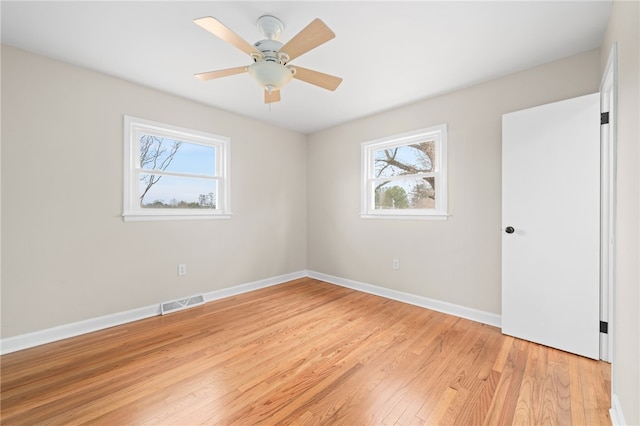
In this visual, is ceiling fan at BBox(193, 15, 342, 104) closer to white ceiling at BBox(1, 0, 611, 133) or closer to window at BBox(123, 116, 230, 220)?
white ceiling at BBox(1, 0, 611, 133)

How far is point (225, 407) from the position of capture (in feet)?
5.02

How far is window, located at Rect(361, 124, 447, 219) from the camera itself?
306cm

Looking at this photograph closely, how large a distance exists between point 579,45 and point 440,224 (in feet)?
6.21

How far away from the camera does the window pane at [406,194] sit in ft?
10.5

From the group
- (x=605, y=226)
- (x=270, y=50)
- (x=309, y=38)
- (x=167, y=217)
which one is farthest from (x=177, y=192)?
(x=605, y=226)

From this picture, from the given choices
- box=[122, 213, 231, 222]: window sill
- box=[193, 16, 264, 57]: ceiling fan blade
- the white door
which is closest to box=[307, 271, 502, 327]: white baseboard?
the white door

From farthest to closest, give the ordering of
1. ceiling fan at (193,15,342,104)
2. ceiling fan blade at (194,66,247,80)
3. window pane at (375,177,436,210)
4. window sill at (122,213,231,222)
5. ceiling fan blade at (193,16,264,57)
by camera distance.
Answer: window pane at (375,177,436,210), window sill at (122,213,231,222), ceiling fan blade at (194,66,247,80), ceiling fan at (193,15,342,104), ceiling fan blade at (193,16,264,57)

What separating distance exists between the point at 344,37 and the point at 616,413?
9.44ft

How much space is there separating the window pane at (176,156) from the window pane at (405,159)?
2.35m

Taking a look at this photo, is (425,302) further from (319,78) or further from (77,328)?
(77,328)

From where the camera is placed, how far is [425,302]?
3.11 m

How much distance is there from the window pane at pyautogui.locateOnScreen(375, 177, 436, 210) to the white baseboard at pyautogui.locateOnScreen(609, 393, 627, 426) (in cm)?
207

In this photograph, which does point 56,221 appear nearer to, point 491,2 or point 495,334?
point 491,2

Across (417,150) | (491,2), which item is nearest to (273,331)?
(417,150)
